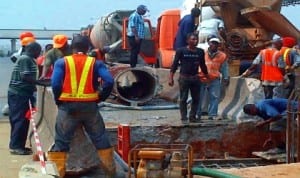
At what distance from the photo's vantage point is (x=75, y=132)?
7785mm

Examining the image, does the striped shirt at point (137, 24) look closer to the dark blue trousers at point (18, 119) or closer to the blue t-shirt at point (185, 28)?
the blue t-shirt at point (185, 28)

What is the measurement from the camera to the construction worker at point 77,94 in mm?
7332

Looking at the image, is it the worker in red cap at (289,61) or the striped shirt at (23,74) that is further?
the worker in red cap at (289,61)

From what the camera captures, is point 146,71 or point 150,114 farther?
point 146,71

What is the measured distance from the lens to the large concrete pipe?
42.3 ft

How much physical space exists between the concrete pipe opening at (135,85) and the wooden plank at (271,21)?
3.36 metres

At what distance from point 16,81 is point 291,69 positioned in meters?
4.95

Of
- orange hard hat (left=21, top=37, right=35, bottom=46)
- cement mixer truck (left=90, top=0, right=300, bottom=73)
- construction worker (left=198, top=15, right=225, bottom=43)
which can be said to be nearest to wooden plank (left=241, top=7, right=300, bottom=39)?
cement mixer truck (left=90, top=0, right=300, bottom=73)

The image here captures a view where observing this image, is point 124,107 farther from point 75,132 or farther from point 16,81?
point 75,132

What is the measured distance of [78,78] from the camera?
736 cm

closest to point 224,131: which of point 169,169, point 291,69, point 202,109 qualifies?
point 202,109

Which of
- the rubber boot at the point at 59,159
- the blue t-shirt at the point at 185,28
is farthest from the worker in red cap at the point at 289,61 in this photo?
the rubber boot at the point at 59,159

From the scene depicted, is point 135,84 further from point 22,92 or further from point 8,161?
point 8,161

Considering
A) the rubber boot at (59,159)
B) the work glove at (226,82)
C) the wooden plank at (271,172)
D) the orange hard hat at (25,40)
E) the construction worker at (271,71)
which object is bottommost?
the wooden plank at (271,172)
